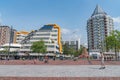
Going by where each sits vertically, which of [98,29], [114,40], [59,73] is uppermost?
[98,29]

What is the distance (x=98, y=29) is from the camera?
140875 mm

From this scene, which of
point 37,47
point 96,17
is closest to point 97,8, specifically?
point 96,17

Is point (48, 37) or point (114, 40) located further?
point (48, 37)

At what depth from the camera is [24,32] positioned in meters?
158

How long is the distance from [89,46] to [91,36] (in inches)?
309

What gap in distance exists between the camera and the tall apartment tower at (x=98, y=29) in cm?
13825

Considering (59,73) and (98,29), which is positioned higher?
(98,29)

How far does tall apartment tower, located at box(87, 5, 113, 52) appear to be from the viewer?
13825cm

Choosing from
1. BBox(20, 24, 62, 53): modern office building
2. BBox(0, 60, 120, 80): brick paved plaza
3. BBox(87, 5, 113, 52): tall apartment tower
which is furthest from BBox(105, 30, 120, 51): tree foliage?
BBox(87, 5, 113, 52): tall apartment tower

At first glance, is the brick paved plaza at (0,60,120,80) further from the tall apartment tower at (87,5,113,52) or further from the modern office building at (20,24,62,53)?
the tall apartment tower at (87,5,113,52)

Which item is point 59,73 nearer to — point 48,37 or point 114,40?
point 114,40

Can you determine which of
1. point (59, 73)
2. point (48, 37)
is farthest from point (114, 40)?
point (48, 37)

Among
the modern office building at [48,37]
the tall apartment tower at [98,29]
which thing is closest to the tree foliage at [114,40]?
the modern office building at [48,37]

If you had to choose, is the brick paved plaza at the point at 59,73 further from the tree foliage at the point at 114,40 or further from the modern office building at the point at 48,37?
the modern office building at the point at 48,37
